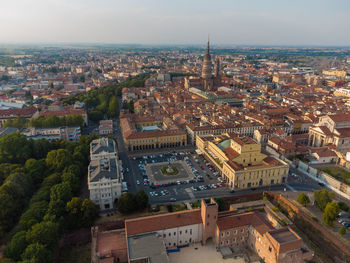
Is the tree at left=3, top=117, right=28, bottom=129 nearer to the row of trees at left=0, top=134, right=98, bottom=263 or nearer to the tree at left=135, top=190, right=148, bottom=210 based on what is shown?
the row of trees at left=0, top=134, right=98, bottom=263

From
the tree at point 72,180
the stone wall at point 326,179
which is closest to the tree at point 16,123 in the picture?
the tree at point 72,180

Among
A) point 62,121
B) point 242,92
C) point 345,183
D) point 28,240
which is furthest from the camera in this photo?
point 242,92

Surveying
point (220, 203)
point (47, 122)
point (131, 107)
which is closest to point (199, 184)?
point (220, 203)

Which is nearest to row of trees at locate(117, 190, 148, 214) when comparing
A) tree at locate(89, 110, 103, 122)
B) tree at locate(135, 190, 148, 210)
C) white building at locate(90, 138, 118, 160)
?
tree at locate(135, 190, 148, 210)

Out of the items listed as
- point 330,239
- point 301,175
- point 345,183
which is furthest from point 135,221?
point 345,183

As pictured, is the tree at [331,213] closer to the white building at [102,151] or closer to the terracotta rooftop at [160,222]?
the terracotta rooftop at [160,222]

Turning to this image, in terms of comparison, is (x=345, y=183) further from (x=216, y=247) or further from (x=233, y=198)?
(x=216, y=247)

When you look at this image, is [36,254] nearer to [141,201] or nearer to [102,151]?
[141,201]
